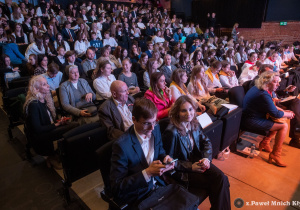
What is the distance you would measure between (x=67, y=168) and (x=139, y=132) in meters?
0.97

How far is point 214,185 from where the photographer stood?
1649 mm

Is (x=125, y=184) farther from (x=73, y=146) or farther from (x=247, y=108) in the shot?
(x=247, y=108)

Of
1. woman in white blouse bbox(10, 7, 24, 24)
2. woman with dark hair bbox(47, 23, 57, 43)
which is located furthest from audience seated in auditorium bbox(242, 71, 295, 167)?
woman in white blouse bbox(10, 7, 24, 24)

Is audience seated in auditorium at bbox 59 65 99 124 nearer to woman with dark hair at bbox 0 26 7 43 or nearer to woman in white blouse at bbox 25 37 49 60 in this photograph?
woman in white blouse at bbox 25 37 49 60

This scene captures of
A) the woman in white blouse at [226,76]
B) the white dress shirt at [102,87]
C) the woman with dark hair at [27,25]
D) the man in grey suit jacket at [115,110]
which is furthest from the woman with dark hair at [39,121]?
the woman with dark hair at [27,25]

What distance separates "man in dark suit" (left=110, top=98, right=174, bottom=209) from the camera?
124cm

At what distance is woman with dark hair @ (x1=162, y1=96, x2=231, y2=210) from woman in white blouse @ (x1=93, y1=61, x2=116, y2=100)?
1.71 meters

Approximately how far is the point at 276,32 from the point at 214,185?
1216 centimetres

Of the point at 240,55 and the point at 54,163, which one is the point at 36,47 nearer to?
the point at 54,163

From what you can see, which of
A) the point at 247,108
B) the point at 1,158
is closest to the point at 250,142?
the point at 247,108

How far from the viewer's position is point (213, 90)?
12.2 ft

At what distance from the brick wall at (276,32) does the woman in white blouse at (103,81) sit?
11.0 metres

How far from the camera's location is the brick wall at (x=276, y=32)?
34.2 ft

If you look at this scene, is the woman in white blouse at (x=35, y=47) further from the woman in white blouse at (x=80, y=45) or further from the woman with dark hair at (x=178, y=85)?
the woman with dark hair at (x=178, y=85)
